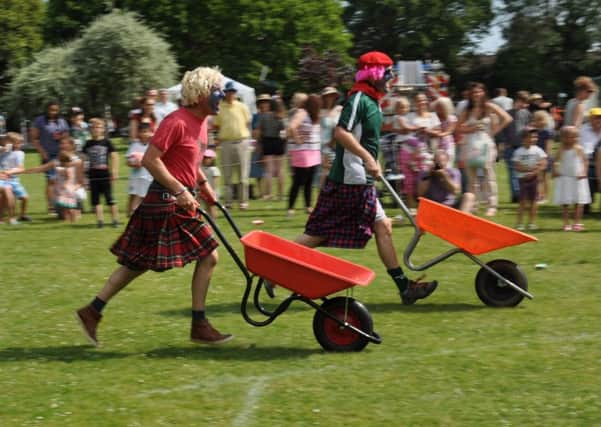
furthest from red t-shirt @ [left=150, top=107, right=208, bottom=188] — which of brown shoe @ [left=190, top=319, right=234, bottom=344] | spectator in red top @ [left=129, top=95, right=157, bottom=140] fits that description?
spectator in red top @ [left=129, top=95, right=157, bottom=140]

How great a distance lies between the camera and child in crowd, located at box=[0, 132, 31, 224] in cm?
1327

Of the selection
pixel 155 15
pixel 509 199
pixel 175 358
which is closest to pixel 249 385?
pixel 175 358

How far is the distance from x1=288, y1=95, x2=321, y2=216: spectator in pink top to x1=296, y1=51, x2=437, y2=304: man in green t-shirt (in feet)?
18.2

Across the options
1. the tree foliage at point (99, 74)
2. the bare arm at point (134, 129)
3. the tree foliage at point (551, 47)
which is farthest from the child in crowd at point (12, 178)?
the tree foliage at point (551, 47)

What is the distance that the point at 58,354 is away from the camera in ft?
20.3

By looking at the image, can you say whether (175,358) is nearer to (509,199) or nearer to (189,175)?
(189,175)

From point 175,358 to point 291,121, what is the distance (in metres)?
7.17

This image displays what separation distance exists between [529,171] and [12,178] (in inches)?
273

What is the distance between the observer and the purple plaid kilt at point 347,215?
23.1 feet

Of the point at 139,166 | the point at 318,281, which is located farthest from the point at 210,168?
the point at 318,281

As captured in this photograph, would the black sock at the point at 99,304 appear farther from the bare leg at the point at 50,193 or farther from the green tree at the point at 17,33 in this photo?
the green tree at the point at 17,33

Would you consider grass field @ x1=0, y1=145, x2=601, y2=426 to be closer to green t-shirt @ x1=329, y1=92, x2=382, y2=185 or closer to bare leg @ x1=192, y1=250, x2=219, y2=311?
bare leg @ x1=192, y1=250, x2=219, y2=311

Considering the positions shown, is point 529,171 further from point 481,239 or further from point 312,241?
point 312,241

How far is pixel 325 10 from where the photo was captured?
159ft
